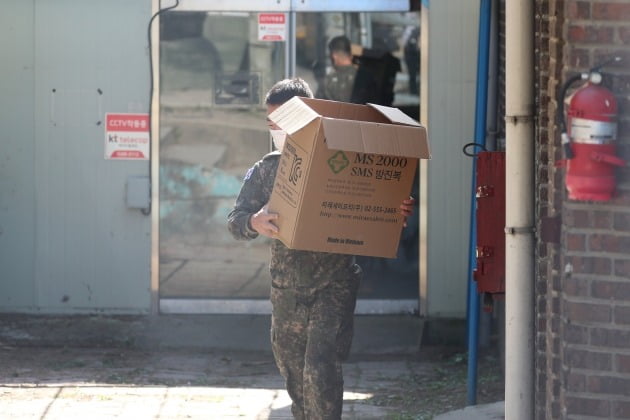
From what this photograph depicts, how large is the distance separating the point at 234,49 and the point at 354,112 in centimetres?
297

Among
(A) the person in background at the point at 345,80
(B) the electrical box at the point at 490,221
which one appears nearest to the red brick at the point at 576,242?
(B) the electrical box at the point at 490,221

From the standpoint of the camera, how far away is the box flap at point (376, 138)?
4.67 m

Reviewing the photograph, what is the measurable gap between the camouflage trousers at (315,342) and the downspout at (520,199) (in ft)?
2.86

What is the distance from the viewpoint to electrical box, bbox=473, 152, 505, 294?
5406 millimetres

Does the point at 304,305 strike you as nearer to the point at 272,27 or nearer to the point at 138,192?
the point at 138,192

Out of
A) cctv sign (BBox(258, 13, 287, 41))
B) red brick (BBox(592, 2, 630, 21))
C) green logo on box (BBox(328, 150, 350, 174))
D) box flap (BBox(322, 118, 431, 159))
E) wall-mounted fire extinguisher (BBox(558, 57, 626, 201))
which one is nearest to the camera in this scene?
wall-mounted fire extinguisher (BBox(558, 57, 626, 201))

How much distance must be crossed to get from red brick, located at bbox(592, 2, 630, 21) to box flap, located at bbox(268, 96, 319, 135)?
127 cm

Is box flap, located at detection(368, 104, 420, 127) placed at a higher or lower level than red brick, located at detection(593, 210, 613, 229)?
higher

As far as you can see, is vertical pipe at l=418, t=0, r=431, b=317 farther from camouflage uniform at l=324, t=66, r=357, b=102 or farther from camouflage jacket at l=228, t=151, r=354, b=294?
camouflage jacket at l=228, t=151, r=354, b=294

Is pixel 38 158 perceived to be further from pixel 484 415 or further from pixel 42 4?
pixel 484 415

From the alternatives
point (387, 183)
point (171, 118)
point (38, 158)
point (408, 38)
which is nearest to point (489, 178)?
point (387, 183)

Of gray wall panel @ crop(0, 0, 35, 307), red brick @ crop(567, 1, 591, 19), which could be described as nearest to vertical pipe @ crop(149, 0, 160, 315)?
gray wall panel @ crop(0, 0, 35, 307)

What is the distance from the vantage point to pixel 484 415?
595cm

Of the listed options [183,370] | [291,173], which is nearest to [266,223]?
[291,173]
